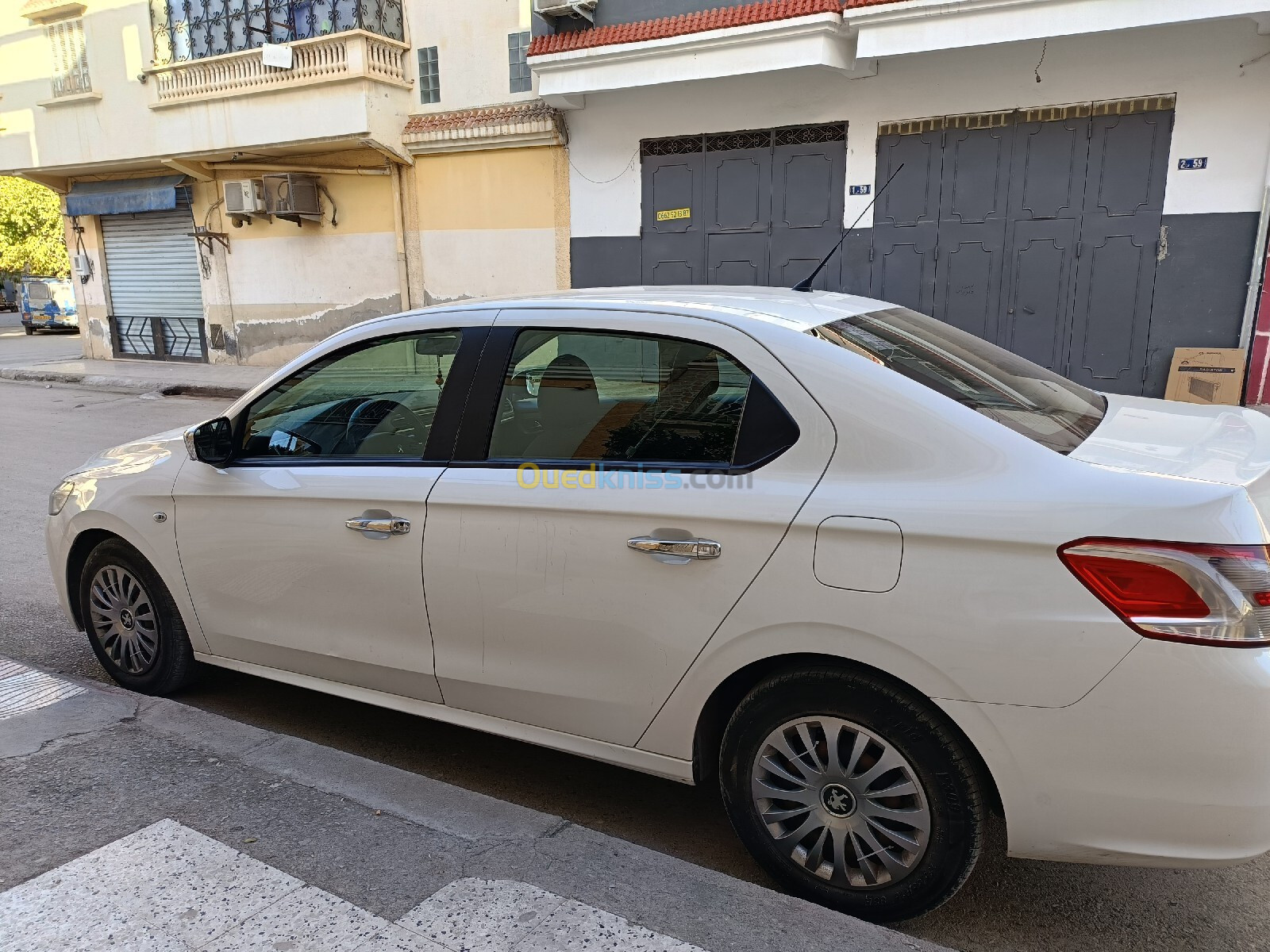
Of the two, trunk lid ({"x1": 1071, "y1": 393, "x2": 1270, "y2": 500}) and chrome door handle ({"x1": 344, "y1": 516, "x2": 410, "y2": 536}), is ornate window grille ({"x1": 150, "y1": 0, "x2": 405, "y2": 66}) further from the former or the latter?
trunk lid ({"x1": 1071, "y1": 393, "x2": 1270, "y2": 500})

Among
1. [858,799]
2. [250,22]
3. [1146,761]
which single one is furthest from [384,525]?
[250,22]

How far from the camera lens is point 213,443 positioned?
3.46 meters

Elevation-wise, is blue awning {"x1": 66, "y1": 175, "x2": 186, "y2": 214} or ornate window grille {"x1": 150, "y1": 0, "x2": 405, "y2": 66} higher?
ornate window grille {"x1": 150, "y1": 0, "x2": 405, "y2": 66}

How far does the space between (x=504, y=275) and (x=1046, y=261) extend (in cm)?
790

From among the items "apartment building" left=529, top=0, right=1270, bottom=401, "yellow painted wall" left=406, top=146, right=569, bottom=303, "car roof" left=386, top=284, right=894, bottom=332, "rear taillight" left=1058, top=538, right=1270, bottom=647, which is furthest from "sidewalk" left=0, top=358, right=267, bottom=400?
"rear taillight" left=1058, top=538, right=1270, bottom=647

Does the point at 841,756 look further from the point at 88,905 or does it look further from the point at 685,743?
the point at 88,905

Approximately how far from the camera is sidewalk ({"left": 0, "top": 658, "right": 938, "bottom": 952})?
225 cm

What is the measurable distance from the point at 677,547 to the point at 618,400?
0.57m

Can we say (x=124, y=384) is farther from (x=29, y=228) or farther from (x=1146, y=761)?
(x=29, y=228)

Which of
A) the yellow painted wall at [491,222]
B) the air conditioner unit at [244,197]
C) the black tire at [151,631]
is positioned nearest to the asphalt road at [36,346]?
the air conditioner unit at [244,197]

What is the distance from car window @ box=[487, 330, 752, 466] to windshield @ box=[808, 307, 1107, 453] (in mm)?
351

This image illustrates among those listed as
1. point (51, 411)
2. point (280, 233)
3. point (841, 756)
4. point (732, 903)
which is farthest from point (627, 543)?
point (280, 233)

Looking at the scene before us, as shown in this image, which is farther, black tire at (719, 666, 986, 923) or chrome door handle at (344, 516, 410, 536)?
chrome door handle at (344, 516, 410, 536)

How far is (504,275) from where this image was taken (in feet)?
48.3
